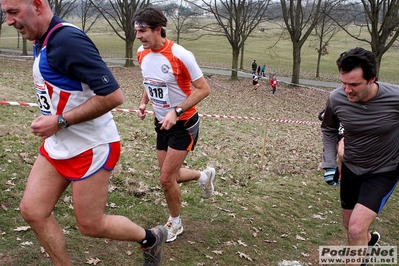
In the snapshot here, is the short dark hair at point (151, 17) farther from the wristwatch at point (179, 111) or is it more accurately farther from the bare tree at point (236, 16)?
the bare tree at point (236, 16)

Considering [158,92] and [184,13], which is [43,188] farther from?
[184,13]

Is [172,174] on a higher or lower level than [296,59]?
lower

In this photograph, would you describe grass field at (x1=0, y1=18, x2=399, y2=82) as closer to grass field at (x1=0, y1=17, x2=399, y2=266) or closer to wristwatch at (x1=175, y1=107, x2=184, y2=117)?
grass field at (x1=0, y1=17, x2=399, y2=266)

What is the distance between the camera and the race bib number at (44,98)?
2645 mm

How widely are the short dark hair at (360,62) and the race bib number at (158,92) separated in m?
1.68

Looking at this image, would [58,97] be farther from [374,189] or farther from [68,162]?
[374,189]

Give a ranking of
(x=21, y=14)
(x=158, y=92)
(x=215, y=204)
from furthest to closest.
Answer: (x=215, y=204)
(x=158, y=92)
(x=21, y=14)

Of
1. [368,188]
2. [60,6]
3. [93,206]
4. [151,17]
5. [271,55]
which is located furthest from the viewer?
[271,55]

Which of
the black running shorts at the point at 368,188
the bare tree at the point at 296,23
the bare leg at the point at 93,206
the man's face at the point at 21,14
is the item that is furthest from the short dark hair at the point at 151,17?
the bare tree at the point at 296,23

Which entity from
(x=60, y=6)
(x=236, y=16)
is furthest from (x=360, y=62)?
(x=60, y=6)

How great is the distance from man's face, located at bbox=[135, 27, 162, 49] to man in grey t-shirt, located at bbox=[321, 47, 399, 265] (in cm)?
172

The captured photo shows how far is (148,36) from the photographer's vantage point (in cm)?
393

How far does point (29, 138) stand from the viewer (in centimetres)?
720

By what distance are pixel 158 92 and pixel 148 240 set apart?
5.04ft
